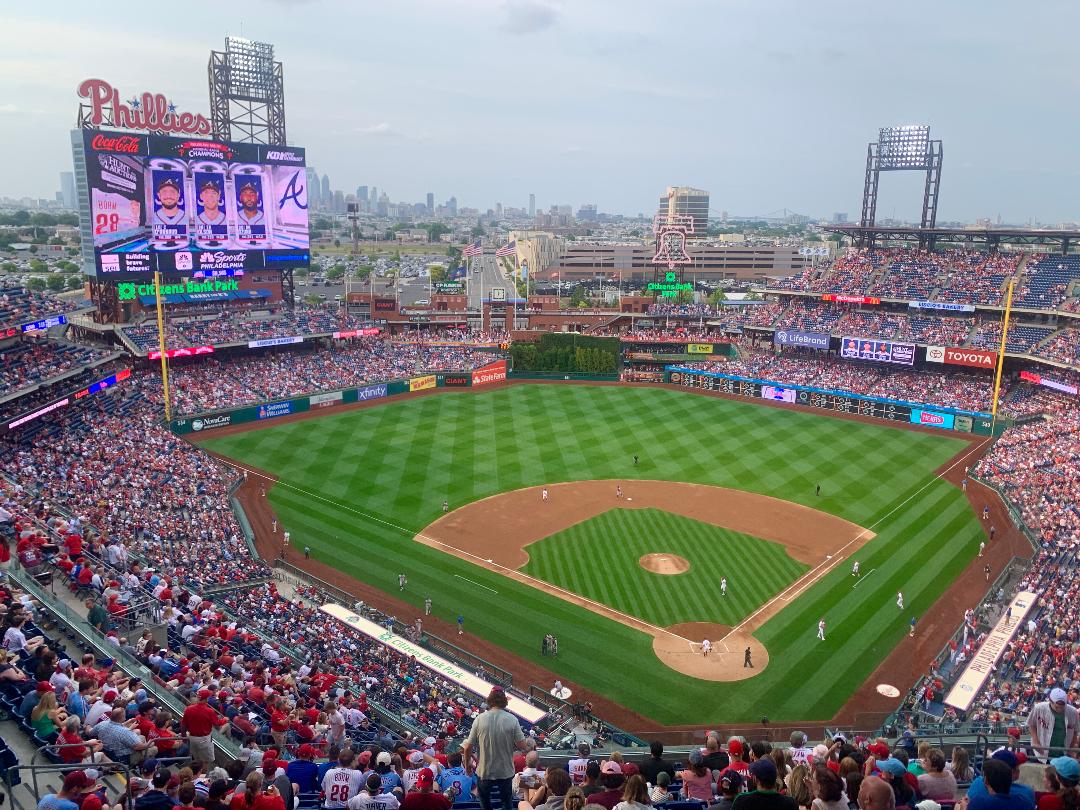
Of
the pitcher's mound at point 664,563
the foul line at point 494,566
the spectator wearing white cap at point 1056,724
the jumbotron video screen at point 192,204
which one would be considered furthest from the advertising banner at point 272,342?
the spectator wearing white cap at point 1056,724

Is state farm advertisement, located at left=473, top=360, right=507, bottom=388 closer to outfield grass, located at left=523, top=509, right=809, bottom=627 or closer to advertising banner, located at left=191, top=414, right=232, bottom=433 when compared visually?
advertising banner, located at left=191, top=414, right=232, bottom=433

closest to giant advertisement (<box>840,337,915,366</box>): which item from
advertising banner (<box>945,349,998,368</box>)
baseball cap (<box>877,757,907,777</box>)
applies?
advertising banner (<box>945,349,998,368</box>)

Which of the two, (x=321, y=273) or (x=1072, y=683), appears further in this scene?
(x=321, y=273)

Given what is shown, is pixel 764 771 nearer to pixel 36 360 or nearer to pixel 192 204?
pixel 36 360

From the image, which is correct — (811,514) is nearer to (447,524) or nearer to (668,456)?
(668,456)

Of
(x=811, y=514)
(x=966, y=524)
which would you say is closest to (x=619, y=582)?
(x=811, y=514)

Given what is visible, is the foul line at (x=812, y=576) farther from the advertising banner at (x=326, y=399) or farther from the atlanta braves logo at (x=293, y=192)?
the atlanta braves logo at (x=293, y=192)
